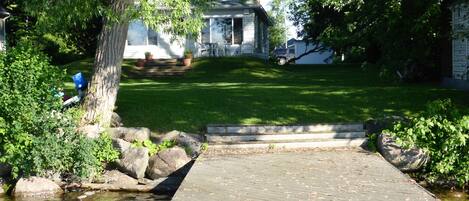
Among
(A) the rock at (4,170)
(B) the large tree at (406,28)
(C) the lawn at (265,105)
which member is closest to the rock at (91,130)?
(C) the lawn at (265,105)

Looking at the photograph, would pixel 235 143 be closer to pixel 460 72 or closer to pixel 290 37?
pixel 460 72

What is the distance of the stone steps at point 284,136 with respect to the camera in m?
11.9

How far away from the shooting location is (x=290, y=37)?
95875mm

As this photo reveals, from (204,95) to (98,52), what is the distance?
4463mm

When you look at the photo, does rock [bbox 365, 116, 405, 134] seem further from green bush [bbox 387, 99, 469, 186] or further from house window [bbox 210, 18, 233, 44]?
house window [bbox 210, 18, 233, 44]

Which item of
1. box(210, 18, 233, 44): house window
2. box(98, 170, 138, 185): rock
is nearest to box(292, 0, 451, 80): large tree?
box(98, 170, 138, 185): rock

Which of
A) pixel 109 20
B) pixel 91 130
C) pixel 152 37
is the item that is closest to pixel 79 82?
pixel 91 130

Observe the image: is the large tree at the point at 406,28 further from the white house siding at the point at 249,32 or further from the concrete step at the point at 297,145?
the white house siding at the point at 249,32

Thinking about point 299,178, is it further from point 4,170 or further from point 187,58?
point 187,58

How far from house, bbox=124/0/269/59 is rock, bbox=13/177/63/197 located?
22.0 meters

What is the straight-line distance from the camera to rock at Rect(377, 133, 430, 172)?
1066 centimetres

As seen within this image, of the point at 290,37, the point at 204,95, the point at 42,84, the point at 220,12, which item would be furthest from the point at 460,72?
the point at 290,37

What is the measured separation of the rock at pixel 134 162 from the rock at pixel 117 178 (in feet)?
0.30

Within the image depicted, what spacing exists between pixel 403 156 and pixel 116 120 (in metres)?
6.00
